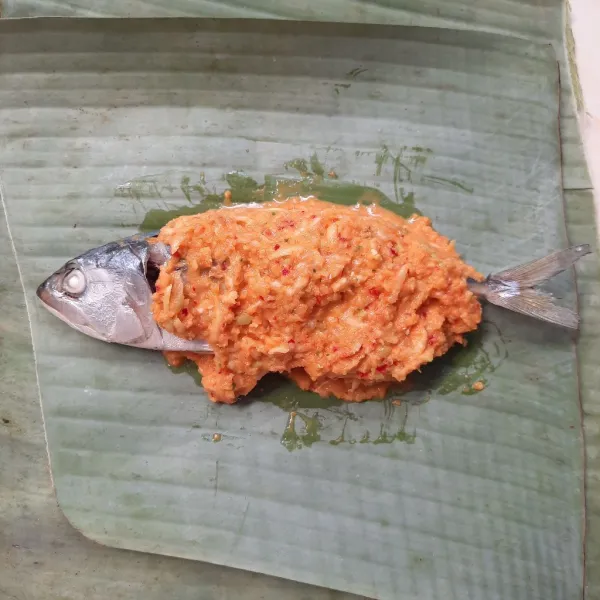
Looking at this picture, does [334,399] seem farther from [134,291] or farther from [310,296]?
[134,291]

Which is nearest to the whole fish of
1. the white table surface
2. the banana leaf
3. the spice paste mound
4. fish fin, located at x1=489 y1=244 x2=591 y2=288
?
fish fin, located at x1=489 y1=244 x2=591 y2=288

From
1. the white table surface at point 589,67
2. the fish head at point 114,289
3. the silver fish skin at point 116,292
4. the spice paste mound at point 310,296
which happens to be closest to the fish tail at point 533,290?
the spice paste mound at point 310,296

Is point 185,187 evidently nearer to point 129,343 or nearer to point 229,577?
point 129,343

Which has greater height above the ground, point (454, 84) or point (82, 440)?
point (454, 84)

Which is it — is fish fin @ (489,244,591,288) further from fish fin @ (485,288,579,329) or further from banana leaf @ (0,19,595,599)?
banana leaf @ (0,19,595,599)

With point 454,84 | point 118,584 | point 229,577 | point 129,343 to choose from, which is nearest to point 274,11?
point 454,84

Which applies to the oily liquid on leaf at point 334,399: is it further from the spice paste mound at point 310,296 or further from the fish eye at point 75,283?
the fish eye at point 75,283

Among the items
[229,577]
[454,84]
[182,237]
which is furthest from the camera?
[229,577]

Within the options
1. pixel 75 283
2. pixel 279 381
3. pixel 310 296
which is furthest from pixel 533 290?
pixel 75 283
